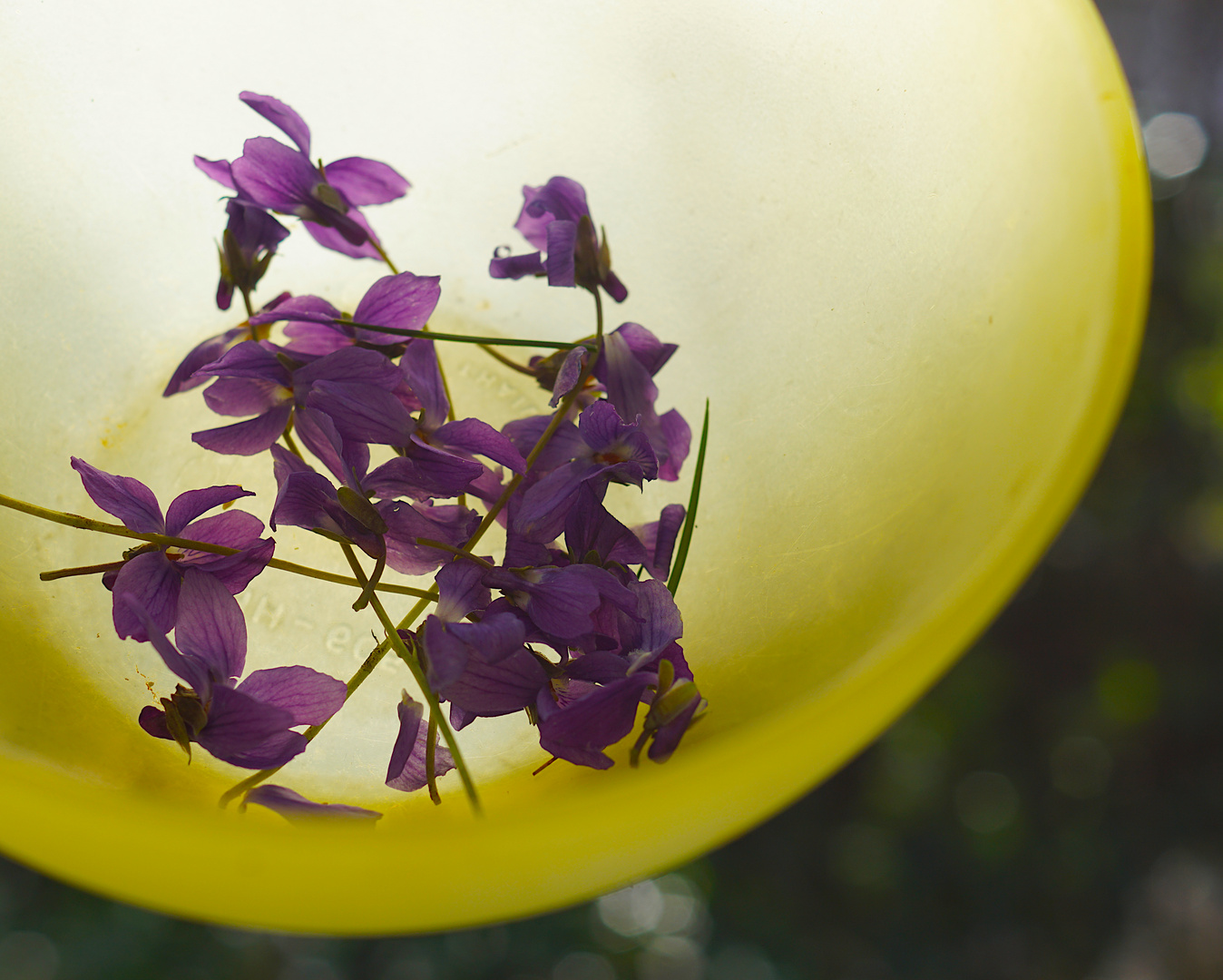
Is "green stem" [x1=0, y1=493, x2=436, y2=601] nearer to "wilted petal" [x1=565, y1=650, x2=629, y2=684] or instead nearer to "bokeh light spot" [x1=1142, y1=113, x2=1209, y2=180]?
"wilted petal" [x1=565, y1=650, x2=629, y2=684]

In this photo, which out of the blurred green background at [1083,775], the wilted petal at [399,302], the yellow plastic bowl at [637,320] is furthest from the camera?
the blurred green background at [1083,775]

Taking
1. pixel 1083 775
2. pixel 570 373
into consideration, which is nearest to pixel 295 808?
pixel 570 373

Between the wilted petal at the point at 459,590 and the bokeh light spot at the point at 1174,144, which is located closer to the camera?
the wilted petal at the point at 459,590

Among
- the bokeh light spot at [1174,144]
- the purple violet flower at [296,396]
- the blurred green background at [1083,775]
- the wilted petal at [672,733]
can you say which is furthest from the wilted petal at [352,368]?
the bokeh light spot at [1174,144]

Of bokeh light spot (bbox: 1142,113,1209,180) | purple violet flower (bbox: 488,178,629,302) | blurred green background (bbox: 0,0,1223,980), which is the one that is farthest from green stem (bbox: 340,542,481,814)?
bokeh light spot (bbox: 1142,113,1209,180)

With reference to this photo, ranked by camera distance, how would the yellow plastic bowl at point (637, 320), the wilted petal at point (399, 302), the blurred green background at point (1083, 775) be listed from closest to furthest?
the yellow plastic bowl at point (637, 320) → the wilted petal at point (399, 302) → the blurred green background at point (1083, 775)

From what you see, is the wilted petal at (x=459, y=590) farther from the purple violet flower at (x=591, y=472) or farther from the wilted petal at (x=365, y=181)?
the wilted petal at (x=365, y=181)
